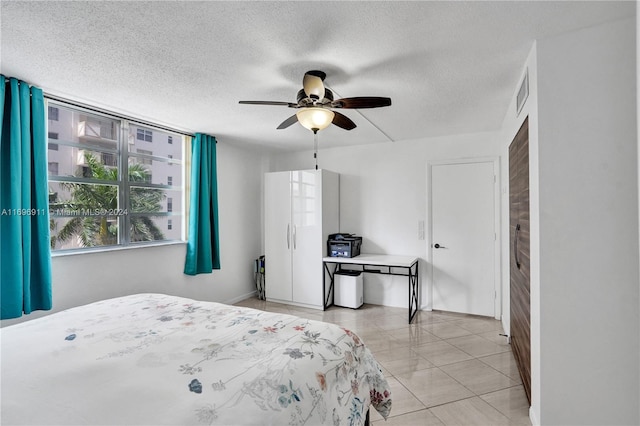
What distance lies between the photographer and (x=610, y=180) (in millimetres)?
1726

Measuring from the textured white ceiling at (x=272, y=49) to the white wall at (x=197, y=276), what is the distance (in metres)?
1.51

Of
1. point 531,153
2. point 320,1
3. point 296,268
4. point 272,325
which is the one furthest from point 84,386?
point 296,268

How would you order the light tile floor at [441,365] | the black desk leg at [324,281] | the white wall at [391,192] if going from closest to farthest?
the light tile floor at [441,365], the white wall at [391,192], the black desk leg at [324,281]

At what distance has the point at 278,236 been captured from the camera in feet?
15.6

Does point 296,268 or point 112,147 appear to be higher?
point 112,147

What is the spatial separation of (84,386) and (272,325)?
2.95 feet

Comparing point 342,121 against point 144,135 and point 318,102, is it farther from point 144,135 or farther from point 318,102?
point 144,135

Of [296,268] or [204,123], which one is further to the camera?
[296,268]

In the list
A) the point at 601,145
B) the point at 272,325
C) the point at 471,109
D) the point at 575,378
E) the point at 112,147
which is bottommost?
the point at 575,378

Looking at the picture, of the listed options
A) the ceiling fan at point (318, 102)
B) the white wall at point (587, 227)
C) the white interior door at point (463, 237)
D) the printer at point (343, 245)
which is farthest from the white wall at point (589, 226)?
the printer at point (343, 245)

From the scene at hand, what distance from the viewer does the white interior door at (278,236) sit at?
4.69m

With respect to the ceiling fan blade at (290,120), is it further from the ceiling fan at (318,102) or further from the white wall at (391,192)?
the white wall at (391,192)

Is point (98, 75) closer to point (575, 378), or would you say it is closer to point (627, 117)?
point (627, 117)

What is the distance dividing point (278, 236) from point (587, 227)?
145 inches
